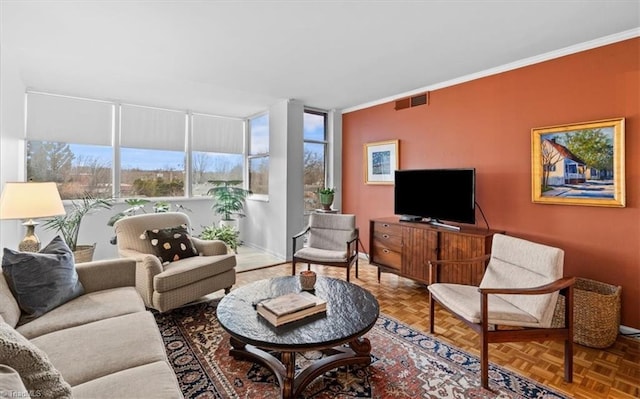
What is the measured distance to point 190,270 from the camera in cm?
288

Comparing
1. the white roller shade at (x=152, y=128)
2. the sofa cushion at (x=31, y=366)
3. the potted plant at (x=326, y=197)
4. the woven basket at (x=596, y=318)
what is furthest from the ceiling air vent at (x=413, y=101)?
the sofa cushion at (x=31, y=366)

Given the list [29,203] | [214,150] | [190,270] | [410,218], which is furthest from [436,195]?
[214,150]

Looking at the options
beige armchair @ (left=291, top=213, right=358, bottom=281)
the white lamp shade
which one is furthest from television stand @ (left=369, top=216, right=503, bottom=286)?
the white lamp shade

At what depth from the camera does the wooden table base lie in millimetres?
1809

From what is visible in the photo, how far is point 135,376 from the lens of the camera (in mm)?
1324

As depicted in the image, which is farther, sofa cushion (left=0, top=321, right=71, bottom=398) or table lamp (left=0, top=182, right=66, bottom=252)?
table lamp (left=0, top=182, right=66, bottom=252)

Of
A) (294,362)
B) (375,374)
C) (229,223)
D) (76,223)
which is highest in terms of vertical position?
(76,223)

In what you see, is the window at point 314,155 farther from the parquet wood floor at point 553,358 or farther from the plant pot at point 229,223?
the parquet wood floor at point 553,358

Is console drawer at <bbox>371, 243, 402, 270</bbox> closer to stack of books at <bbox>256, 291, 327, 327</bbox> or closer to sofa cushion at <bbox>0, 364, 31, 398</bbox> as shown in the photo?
stack of books at <bbox>256, 291, 327, 327</bbox>

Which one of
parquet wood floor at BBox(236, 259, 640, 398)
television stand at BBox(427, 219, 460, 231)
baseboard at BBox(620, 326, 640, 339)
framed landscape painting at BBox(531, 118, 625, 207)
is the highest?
framed landscape painting at BBox(531, 118, 625, 207)

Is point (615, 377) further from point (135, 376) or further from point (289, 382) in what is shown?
point (135, 376)

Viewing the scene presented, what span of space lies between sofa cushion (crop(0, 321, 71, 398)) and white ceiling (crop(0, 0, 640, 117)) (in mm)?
2213

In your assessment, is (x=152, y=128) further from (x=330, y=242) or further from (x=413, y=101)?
(x=413, y=101)

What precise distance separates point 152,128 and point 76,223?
1.95 metres
